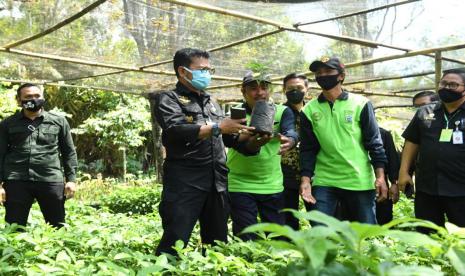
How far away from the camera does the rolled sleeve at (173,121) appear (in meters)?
3.31

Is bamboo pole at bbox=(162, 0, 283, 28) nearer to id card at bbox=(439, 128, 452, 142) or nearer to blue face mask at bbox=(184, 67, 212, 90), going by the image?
blue face mask at bbox=(184, 67, 212, 90)

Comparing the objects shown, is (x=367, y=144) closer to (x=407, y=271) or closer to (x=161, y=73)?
(x=407, y=271)

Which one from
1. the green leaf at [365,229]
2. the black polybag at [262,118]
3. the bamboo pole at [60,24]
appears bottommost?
the green leaf at [365,229]

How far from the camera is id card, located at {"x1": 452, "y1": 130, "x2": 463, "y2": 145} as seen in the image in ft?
12.6

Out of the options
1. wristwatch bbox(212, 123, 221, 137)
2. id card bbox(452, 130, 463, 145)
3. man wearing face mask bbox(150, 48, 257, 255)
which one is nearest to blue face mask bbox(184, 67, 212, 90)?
man wearing face mask bbox(150, 48, 257, 255)

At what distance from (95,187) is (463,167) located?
9877 millimetres

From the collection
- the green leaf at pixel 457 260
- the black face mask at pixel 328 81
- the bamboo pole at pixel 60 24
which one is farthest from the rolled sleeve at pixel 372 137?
the bamboo pole at pixel 60 24

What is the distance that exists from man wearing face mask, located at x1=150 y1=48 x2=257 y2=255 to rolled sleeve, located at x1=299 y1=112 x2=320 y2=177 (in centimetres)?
53

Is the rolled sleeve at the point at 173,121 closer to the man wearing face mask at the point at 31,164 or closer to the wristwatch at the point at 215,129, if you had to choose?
the wristwatch at the point at 215,129

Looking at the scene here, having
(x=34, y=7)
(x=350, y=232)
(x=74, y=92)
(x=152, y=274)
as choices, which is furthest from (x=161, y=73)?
(x=74, y=92)

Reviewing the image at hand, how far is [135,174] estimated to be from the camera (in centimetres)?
1739

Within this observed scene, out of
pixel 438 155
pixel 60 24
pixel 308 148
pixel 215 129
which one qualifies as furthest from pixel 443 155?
pixel 60 24

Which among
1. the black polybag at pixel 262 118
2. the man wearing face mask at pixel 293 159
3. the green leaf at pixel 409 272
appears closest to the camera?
the green leaf at pixel 409 272

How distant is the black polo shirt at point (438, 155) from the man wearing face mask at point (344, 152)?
0.37 m
